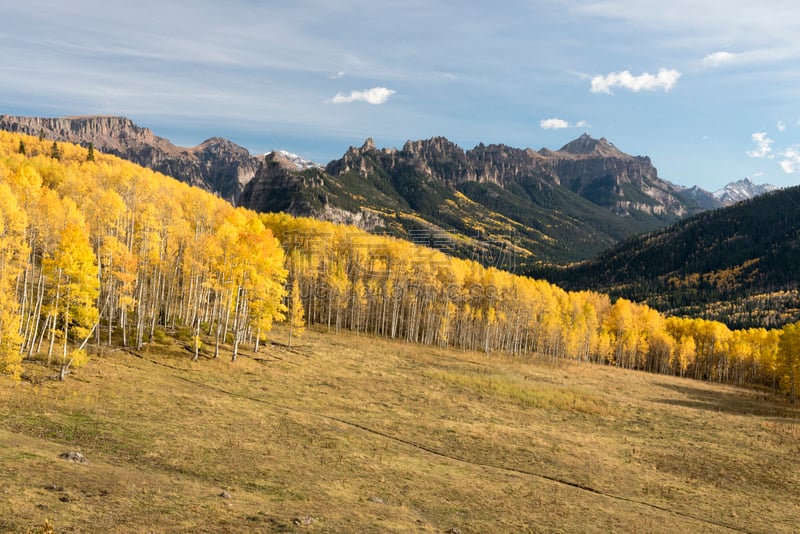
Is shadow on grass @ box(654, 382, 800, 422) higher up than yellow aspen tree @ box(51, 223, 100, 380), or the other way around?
yellow aspen tree @ box(51, 223, 100, 380)

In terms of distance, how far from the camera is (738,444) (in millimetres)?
45188

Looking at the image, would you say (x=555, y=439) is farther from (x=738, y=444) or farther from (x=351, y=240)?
(x=351, y=240)

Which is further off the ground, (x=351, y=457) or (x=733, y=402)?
(x=351, y=457)

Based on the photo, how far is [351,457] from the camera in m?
30.2

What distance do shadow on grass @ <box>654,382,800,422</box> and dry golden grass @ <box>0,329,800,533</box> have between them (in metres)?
9.51

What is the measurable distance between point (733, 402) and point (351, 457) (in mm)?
75843

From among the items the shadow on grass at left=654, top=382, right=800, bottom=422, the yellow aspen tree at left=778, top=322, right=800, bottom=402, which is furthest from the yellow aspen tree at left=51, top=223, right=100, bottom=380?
the yellow aspen tree at left=778, top=322, right=800, bottom=402

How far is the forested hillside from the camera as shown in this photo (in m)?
41.6

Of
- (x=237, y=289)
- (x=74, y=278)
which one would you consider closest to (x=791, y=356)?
(x=237, y=289)

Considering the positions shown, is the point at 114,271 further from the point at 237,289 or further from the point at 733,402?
the point at 733,402

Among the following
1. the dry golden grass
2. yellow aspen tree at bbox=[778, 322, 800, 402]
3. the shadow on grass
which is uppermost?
yellow aspen tree at bbox=[778, 322, 800, 402]

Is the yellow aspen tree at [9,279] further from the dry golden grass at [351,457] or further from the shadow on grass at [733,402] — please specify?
the shadow on grass at [733,402]

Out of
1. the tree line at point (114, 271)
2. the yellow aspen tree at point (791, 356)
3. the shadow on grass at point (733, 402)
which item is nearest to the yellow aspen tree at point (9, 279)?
the tree line at point (114, 271)

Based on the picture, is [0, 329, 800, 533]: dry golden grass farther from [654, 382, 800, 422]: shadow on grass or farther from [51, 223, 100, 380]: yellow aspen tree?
[654, 382, 800, 422]: shadow on grass
